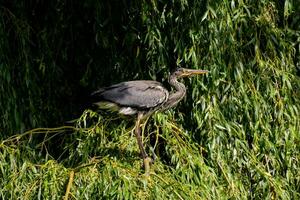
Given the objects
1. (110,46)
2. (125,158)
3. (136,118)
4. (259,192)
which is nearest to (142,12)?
(110,46)

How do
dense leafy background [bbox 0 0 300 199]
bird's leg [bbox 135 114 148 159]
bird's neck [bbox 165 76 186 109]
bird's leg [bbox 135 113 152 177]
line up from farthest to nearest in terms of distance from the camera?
bird's neck [bbox 165 76 186 109]
dense leafy background [bbox 0 0 300 199]
bird's leg [bbox 135 114 148 159]
bird's leg [bbox 135 113 152 177]

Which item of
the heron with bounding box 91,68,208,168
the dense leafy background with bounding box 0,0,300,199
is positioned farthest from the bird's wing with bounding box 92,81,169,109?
the dense leafy background with bounding box 0,0,300,199

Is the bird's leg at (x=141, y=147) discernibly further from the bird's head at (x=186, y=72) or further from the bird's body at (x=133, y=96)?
the bird's head at (x=186, y=72)

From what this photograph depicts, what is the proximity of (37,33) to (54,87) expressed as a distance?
0.37m

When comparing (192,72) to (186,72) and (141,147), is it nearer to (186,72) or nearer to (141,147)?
(186,72)

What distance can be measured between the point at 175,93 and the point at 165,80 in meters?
0.28

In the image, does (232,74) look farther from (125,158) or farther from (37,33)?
(37,33)

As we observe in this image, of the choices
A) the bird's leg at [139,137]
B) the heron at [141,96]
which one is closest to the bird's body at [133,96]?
the heron at [141,96]

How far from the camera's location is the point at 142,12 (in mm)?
5000

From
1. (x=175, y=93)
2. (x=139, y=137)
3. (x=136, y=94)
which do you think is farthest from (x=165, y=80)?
(x=139, y=137)

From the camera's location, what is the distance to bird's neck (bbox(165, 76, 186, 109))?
4875mm

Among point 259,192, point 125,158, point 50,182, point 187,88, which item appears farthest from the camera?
point 187,88

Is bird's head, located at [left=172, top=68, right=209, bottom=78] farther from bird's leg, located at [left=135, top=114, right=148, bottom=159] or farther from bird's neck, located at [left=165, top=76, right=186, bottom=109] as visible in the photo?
bird's leg, located at [left=135, top=114, right=148, bottom=159]

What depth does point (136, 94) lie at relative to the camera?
4.85m
